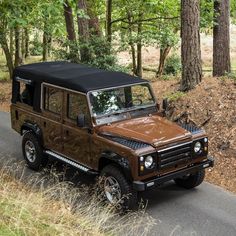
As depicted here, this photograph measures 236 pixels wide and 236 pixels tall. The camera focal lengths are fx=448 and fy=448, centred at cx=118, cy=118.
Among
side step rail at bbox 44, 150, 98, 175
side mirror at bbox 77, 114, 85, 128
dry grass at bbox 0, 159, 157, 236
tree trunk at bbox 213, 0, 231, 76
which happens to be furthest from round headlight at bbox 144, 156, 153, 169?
tree trunk at bbox 213, 0, 231, 76

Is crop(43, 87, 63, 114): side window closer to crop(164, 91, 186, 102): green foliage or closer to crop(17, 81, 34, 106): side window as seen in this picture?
crop(17, 81, 34, 106): side window

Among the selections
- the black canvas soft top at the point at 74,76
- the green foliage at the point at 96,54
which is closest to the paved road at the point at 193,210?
the black canvas soft top at the point at 74,76

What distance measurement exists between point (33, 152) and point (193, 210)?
384 centimetres

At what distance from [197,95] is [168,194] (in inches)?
156

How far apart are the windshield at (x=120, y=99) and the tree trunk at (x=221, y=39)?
210 inches

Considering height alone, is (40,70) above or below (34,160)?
above

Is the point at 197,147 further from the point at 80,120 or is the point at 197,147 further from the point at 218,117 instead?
the point at 218,117

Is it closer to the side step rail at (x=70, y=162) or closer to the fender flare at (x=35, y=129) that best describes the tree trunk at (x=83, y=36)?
the fender flare at (x=35, y=129)

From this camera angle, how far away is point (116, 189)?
7.74 metres

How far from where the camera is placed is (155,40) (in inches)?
707

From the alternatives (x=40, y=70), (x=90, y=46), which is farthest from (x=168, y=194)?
(x=90, y=46)

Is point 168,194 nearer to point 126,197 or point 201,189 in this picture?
point 201,189

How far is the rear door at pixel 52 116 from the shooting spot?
29.5ft

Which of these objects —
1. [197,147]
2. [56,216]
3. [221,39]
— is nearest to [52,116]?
[197,147]
